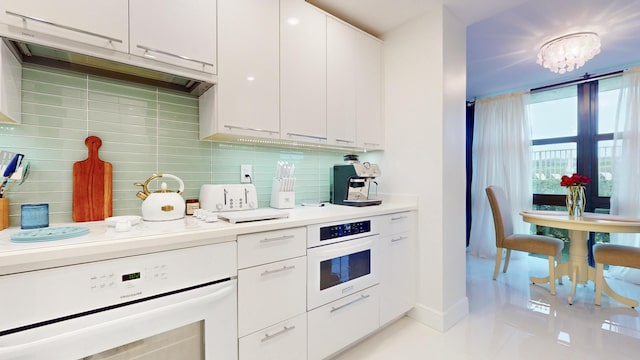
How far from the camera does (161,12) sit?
50.3 inches

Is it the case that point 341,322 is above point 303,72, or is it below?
below

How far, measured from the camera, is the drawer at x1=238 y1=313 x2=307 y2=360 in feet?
4.02

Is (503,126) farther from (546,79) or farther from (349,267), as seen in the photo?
(349,267)

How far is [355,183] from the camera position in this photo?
2.13 meters

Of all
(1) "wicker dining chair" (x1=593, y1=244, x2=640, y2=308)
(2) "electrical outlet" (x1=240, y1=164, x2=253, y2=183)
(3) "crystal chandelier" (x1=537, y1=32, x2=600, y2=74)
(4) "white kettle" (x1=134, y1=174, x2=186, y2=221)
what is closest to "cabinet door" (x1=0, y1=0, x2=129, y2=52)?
(4) "white kettle" (x1=134, y1=174, x2=186, y2=221)

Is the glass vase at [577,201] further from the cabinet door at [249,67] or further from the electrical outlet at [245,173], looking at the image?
the electrical outlet at [245,173]

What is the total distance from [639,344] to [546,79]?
10.2ft

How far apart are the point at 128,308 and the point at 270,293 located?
580mm

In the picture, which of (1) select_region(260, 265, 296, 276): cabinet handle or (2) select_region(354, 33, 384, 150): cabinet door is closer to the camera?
(1) select_region(260, 265, 296, 276): cabinet handle

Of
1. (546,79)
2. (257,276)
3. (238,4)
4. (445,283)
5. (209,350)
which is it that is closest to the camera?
(209,350)

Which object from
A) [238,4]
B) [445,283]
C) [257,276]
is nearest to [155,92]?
[238,4]

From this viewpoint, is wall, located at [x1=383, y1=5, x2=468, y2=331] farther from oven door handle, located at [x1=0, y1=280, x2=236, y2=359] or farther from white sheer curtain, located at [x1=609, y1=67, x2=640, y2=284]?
white sheer curtain, located at [x1=609, y1=67, x2=640, y2=284]

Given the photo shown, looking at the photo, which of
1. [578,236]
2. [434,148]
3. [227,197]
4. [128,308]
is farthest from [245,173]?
[578,236]

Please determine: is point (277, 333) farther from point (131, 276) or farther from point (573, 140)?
point (573, 140)
